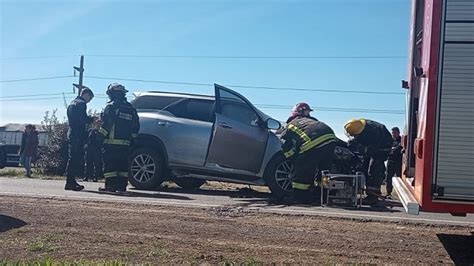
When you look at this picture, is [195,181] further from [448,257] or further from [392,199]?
[448,257]

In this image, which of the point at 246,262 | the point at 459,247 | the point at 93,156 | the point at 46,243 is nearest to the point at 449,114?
the point at 459,247

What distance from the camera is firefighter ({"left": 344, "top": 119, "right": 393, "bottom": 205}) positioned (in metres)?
10.8

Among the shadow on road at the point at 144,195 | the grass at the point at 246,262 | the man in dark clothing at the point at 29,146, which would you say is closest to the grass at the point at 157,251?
the grass at the point at 246,262

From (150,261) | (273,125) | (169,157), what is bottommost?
(150,261)

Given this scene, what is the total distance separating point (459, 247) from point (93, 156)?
9630mm

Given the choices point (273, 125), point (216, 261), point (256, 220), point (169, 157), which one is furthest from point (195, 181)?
point (216, 261)

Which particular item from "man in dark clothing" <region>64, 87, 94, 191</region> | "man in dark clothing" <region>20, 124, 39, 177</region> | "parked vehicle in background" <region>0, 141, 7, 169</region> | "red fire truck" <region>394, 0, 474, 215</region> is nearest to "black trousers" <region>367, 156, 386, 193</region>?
"red fire truck" <region>394, 0, 474, 215</region>

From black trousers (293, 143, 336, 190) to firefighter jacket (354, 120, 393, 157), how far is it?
0.75 m

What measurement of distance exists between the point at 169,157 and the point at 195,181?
4.36 feet

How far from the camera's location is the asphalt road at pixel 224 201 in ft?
28.9

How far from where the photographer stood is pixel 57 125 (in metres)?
17.0

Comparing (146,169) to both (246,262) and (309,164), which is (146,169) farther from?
(246,262)

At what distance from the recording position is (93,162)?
14422 mm

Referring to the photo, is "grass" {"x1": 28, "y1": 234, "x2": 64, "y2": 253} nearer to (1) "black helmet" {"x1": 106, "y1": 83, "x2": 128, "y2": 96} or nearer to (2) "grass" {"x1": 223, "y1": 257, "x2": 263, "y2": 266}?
(2) "grass" {"x1": 223, "y1": 257, "x2": 263, "y2": 266}
